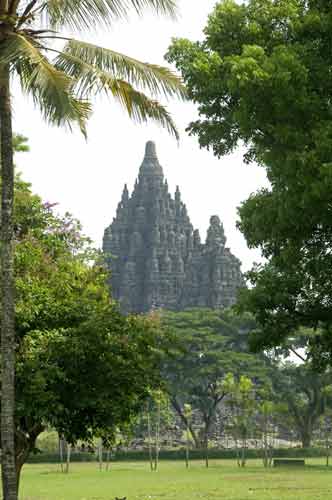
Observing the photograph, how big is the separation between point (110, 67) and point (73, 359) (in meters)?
5.99

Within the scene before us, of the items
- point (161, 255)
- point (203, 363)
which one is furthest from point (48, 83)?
point (161, 255)

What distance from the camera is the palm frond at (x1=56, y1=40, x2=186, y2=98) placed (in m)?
13.8

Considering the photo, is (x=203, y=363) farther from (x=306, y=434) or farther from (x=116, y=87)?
(x=116, y=87)

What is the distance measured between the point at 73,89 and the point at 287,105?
3510 millimetres

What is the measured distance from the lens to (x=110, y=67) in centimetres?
1405

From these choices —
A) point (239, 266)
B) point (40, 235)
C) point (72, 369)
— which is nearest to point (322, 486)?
point (40, 235)

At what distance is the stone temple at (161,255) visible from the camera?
117m

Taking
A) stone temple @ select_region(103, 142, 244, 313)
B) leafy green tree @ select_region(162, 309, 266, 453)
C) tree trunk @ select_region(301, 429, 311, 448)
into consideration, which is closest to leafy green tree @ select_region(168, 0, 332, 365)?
leafy green tree @ select_region(162, 309, 266, 453)

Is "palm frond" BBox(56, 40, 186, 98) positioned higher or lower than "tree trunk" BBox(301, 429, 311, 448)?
higher

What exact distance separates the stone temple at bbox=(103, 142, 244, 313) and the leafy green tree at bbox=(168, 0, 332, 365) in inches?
3831

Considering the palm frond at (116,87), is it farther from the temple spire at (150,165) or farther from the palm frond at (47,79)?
the temple spire at (150,165)

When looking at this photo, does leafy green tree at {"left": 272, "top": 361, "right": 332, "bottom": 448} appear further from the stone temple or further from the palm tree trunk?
the palm tree trunk

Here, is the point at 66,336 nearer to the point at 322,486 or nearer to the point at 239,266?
the point at 322,486

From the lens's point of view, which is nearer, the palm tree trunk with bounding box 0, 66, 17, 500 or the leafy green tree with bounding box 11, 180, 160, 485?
the palm tree trunk with bounding box 0, 66, 17, 500
